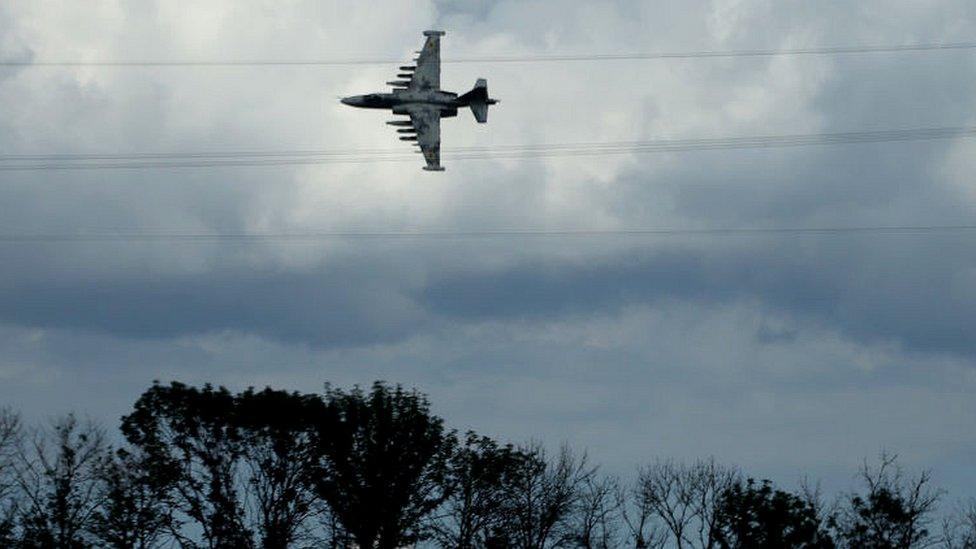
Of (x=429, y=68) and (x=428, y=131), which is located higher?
(x=429, y=68)

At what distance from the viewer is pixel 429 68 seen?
89750mm

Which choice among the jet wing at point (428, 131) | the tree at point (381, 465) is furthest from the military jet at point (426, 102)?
the tree at point (381, 465)

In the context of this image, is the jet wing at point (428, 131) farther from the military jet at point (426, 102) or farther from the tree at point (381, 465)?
the tree at point (381, 465)

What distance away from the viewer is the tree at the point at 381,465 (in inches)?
4043

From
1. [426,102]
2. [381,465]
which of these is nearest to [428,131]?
[426,102]

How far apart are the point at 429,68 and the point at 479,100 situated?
302 centimetres

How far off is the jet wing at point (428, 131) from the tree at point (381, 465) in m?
26.2

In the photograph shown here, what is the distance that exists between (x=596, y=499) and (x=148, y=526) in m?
31.3

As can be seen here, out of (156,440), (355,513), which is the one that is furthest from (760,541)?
(156,440)

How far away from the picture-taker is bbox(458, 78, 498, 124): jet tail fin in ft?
295

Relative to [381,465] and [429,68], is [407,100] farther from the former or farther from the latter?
[381,465]

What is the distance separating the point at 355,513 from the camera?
10256cm

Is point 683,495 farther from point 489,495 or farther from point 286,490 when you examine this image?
point 286,490

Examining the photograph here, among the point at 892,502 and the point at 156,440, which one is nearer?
the point at 156,440
